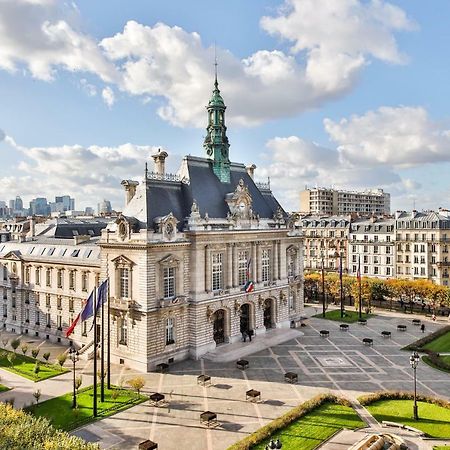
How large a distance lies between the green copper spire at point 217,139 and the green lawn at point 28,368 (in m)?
35.0

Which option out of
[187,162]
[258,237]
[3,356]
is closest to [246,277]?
[258,237]

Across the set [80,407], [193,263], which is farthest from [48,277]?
[80,407]

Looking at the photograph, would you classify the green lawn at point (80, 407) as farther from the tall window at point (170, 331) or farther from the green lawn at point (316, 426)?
the green lawn at point (316, 426)

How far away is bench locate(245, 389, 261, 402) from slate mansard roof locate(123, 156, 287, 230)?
76.1 ft

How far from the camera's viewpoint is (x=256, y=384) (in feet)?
161

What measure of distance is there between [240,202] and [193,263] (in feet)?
42.5

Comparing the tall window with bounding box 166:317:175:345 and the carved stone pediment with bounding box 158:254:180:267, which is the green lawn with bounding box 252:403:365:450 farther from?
the carved stone pediment with bounding box 158:254:180:267

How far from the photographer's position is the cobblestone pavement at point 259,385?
37.5 metres

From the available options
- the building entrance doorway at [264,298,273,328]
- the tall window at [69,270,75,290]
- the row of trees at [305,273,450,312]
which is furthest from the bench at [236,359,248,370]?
the row of trees at [305,273,450,312]

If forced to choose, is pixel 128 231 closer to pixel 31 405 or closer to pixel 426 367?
pixel 31 405

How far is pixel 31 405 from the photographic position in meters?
42.6

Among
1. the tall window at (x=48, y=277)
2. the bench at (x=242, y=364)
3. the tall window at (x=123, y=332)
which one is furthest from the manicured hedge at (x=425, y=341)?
the tall window at (x=48, y=277)

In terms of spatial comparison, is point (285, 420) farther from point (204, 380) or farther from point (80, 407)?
point (80, 407)

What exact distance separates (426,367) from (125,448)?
3805 centimetres
